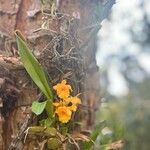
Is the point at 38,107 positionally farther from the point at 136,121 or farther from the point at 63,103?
the point at 136,121

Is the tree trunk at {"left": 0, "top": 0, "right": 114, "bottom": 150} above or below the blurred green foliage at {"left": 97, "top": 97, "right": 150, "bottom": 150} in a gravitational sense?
above

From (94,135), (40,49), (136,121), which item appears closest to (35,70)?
(40,49)

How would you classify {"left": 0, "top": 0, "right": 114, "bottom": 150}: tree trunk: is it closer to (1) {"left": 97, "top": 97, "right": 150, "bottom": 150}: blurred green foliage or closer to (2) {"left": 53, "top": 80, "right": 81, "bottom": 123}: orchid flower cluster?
(2) {"left": 53, "top": 80, "right": 81, "bottom": 123}: orchid flower cluster

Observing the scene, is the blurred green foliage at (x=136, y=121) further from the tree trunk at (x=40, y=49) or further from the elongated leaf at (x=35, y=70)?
the elongated leaf at (x=35, y=70)

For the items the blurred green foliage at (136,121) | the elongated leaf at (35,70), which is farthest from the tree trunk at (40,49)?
the blurred green foliage at (136,121)

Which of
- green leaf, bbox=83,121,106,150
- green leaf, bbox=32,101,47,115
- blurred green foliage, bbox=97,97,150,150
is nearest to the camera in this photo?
green leaf, bbox=32,101,47,115

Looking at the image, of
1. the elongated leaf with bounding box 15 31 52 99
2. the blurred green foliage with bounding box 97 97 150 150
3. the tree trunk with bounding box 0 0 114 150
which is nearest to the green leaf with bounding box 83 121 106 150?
the tree trunk with bounding box 0 0 114 150

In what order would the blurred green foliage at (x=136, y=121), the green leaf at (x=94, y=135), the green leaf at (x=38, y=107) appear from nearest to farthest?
1. the green leaf at (x=38, y=107)
2. the green leaf at (x=94, y=135)
3. the blurred green foliage at (x=136, y=121)
